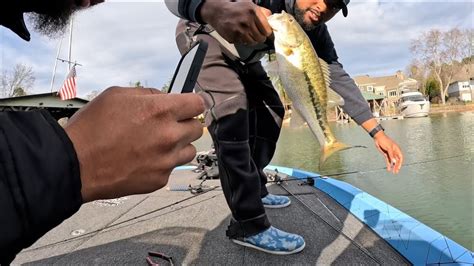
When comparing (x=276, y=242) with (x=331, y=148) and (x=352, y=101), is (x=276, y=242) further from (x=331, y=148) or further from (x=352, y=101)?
(x=352, y=101)

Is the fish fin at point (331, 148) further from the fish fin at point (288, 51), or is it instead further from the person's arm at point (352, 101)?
the person's arm at point (352, 101)

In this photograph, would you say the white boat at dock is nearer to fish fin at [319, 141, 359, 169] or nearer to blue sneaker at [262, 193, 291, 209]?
blue sneaker at [262, 193, 291, 209]

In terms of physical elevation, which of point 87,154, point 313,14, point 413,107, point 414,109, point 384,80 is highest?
point 384,80

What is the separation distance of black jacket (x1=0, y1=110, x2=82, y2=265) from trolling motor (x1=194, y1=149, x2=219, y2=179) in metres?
4.21

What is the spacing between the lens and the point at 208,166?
17.7 ft

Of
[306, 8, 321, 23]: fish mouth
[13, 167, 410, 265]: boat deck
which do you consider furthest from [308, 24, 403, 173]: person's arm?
[13, 167, 410, 265]: boat deck

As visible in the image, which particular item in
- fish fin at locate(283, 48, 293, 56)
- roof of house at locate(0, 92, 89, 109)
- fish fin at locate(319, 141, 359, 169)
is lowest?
fish fin at locate(319, 141, 359, 169)

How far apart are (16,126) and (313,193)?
3.24 metres

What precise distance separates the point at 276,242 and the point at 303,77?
977 mm

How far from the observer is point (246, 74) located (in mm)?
2588

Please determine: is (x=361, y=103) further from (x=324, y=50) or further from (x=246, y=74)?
(x=246, y=74)

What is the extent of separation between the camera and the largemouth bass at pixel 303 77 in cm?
201

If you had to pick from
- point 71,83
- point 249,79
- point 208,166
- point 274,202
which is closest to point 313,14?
point 249,79

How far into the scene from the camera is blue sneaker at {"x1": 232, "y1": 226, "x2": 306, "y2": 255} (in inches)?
86.7
